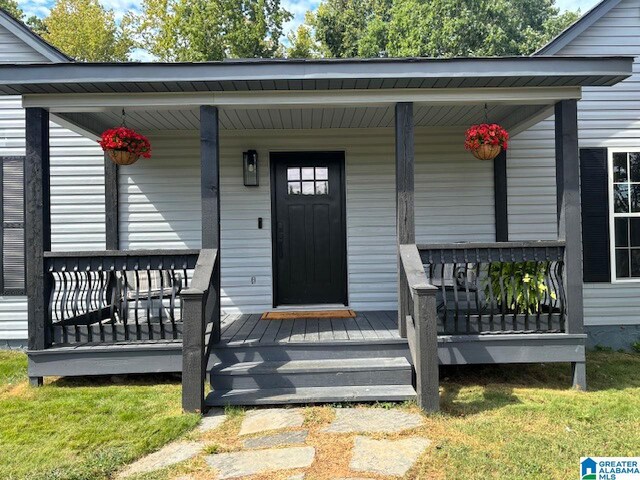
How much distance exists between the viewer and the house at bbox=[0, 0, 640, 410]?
351 cm

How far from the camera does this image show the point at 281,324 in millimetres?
4547

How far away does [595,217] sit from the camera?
16.6 feet

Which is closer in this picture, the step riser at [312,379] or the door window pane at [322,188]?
the step riser at [312,379]

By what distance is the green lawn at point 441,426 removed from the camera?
2449 millimetres

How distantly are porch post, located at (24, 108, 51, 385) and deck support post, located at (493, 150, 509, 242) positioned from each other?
15.9 ft

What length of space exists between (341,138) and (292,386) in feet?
10.1

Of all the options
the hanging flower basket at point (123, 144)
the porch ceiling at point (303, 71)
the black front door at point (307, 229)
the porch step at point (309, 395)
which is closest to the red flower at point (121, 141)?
the hanging flower basket at point (123, 144)

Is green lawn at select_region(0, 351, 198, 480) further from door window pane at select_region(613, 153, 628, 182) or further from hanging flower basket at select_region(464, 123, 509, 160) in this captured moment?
door window pane at select_region(613, 153, 628, 182)

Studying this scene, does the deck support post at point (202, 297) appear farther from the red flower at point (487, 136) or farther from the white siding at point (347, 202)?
the red flower at point (487, 136)

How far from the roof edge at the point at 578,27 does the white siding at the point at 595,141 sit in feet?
0.35

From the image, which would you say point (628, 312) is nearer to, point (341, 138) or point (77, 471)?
point (341, 138)

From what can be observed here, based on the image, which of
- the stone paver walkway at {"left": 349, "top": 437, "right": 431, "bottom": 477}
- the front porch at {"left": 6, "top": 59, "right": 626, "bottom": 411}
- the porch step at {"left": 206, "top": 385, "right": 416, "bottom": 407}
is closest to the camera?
the stone paver walkway at {"left": 349, "top": 437, "right": 431, "bottom": 477}

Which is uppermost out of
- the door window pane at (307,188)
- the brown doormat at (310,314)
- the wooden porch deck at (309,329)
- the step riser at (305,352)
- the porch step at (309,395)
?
the door window pane at (307,188)

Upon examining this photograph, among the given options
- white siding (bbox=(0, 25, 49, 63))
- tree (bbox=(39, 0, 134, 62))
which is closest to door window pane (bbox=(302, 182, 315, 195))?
white siding (bbox=(0, 25, 49, 63))
